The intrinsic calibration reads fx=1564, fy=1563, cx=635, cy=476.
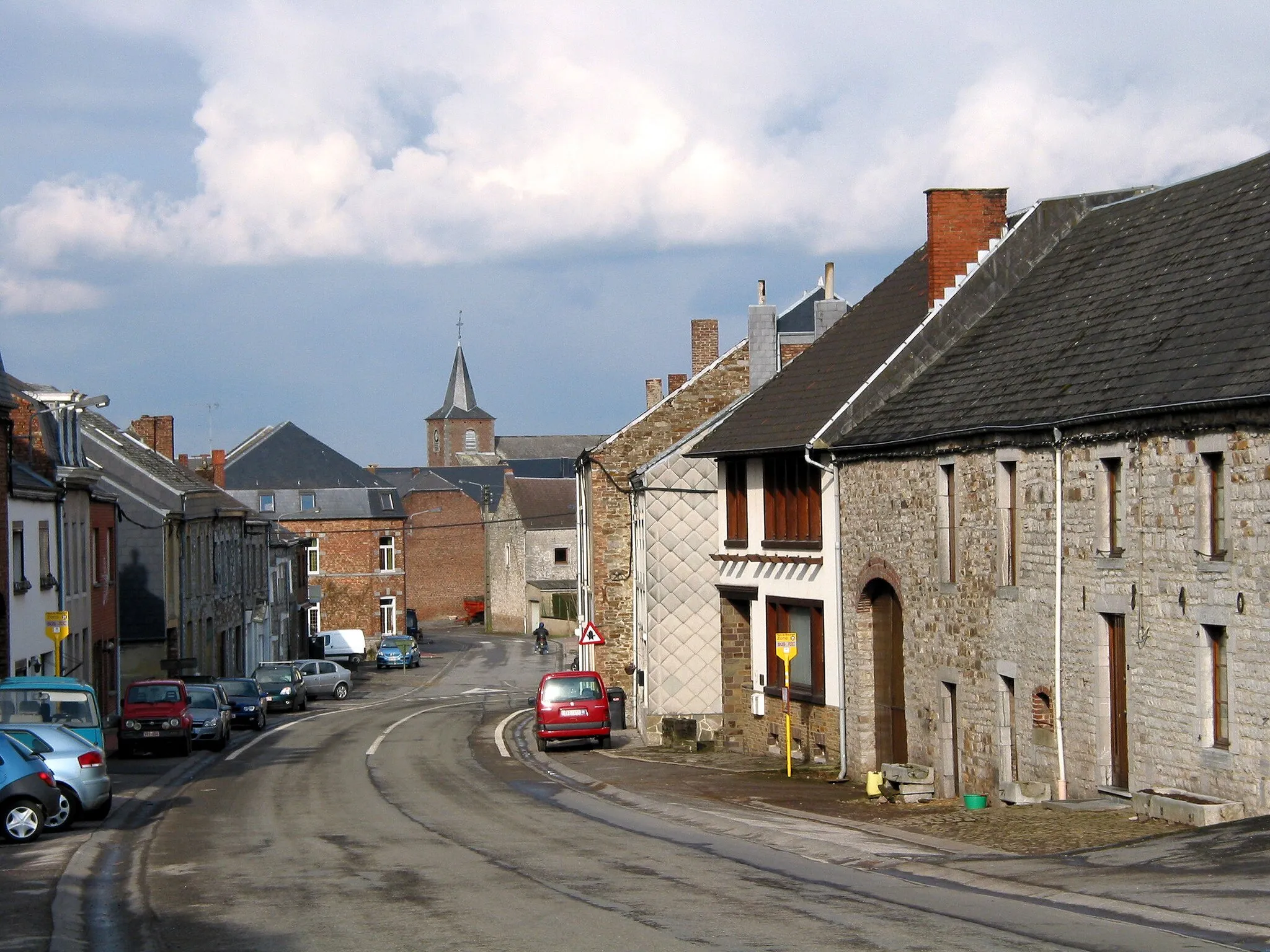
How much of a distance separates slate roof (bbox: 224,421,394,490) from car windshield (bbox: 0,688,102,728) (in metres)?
64.5

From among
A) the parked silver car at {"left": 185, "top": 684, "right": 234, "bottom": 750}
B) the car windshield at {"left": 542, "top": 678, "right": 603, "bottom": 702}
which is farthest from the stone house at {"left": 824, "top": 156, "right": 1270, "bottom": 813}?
the parked silver car at {"left": 185, "top": 684, "right": 234, "bottom": 750}

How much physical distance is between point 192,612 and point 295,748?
1834 cm

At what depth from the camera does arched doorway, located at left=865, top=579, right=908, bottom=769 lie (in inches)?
1013

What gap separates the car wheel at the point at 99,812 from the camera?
21.3m

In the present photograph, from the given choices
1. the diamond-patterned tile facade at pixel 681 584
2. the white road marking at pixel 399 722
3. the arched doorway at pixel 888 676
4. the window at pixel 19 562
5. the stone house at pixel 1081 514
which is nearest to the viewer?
the stone house at pixel 1081 514

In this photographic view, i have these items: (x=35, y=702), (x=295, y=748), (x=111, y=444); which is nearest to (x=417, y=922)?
(x=35, y=702)

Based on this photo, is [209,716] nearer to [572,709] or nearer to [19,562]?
[19,562]

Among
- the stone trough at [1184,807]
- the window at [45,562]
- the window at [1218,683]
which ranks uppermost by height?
the window at [45,562]

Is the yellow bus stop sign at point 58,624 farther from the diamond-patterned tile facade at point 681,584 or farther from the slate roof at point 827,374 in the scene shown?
the slate roof at point 827,374

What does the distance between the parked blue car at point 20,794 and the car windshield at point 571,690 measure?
14895 millimetres

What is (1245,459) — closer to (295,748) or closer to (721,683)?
(721,683)

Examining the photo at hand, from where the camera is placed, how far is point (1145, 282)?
68.2ft

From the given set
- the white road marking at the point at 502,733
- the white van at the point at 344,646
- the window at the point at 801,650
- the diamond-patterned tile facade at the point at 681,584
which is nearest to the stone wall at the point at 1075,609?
the window at the point at 801,650

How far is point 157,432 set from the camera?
64.6 metres
